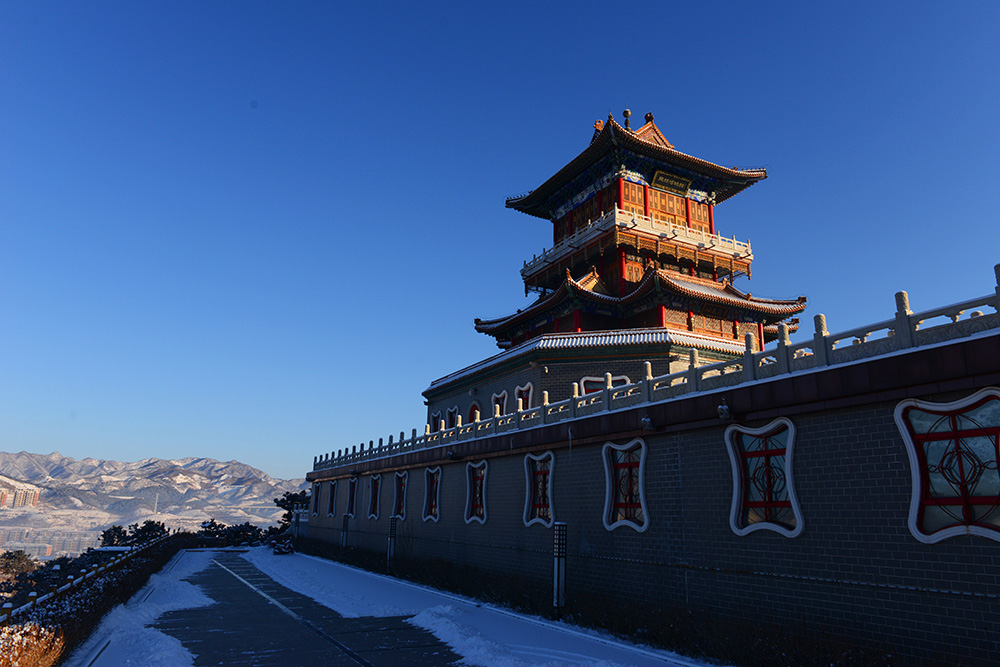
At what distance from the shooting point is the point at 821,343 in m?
12.0

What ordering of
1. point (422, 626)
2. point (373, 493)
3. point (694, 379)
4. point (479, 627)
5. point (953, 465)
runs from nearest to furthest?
point (953, 465) < point (694, 379) < point (479, 627) < point (422, 626) < point (373, 493)

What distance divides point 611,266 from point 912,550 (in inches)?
928

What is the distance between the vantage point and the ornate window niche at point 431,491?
2633 cm

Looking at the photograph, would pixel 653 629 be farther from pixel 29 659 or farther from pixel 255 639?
pixel 29 659

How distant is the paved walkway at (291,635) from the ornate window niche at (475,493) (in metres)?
6.22

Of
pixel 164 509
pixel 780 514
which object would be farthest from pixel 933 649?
pixel 164 509

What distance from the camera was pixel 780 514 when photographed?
41.0 feet

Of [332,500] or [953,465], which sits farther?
[332,500]

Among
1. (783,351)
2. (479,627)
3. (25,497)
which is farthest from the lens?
(25,497)

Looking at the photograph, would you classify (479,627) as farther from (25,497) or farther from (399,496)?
(25,497)

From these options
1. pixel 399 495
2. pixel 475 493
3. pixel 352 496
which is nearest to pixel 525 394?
pixel 475 493

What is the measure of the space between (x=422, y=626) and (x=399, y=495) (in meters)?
14.9

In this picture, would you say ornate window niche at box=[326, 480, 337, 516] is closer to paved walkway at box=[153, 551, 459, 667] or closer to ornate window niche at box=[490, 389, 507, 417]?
ornate window niche at box=[490, 389, 507, 417]

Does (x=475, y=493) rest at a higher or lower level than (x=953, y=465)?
lower
